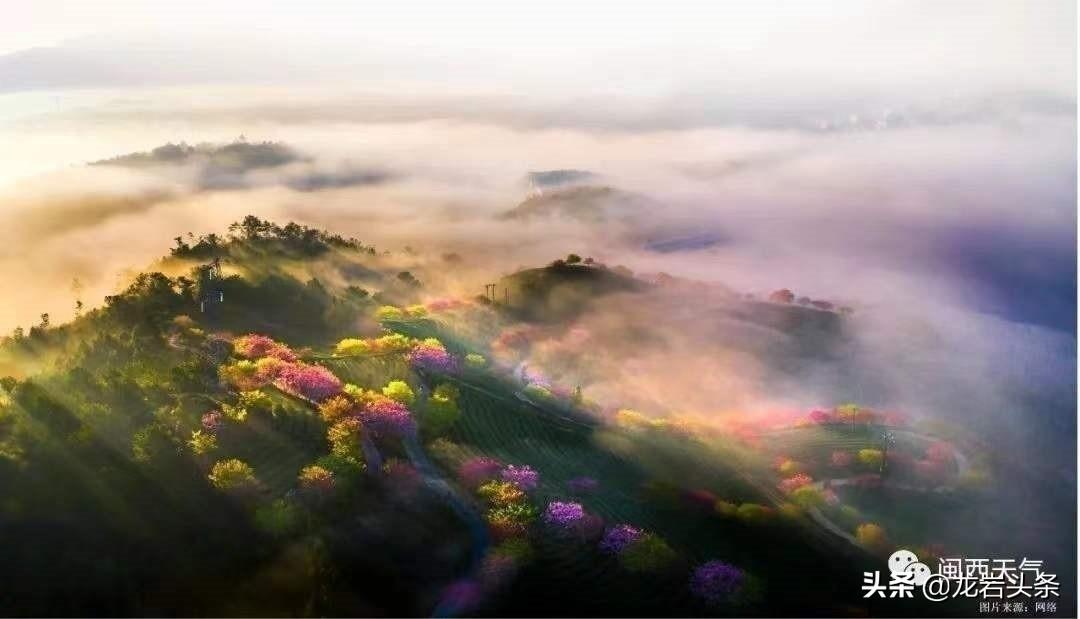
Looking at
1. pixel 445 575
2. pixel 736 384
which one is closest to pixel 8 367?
pixel 445 575

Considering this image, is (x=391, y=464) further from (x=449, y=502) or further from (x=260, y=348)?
(x=260, y=348)

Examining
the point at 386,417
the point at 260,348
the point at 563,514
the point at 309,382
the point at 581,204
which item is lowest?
the point at 563,514

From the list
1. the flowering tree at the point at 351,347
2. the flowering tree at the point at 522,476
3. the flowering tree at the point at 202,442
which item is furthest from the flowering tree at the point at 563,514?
the flowering tree at the point at 202,442

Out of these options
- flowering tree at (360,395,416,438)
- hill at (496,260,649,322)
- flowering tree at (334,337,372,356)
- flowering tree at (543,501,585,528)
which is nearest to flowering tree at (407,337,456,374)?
flowering tree at (334,337,372,356)

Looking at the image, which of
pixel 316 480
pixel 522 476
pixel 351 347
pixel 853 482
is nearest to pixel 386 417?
pixel 316 480

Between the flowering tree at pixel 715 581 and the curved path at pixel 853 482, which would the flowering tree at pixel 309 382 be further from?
the curved path at pixel 853 482

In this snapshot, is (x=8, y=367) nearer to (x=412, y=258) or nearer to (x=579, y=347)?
(x=412, y=258)

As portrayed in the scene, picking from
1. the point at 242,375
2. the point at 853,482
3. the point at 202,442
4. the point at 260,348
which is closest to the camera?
the point at 202,442
